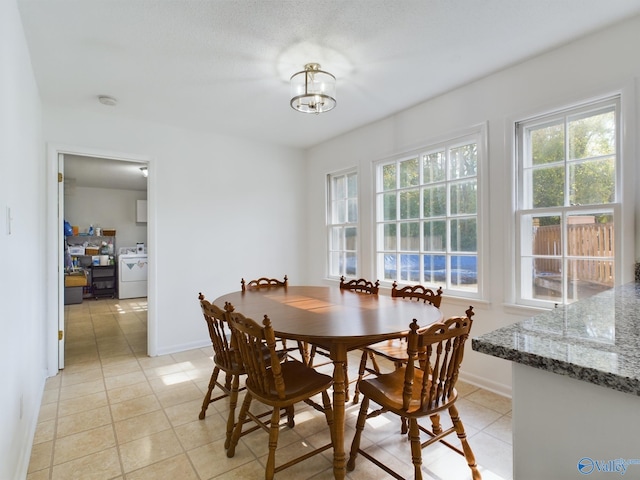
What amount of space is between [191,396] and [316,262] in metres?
2.48

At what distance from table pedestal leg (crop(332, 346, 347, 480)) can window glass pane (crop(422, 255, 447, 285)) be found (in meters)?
1.83

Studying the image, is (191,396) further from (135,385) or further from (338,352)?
(338,352)

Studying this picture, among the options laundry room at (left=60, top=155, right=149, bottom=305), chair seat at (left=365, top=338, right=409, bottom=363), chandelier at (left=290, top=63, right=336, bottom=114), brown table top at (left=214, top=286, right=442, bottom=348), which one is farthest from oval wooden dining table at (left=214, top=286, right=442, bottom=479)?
laundry room at (left=60, top=155, right=149, bottom=305)

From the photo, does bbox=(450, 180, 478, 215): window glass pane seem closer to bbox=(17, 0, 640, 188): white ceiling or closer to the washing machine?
bbox=(17, 0, 640, 188): white ceiling

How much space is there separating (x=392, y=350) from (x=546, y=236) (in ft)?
4.79

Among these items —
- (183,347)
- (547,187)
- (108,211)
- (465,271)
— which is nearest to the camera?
(547,187)

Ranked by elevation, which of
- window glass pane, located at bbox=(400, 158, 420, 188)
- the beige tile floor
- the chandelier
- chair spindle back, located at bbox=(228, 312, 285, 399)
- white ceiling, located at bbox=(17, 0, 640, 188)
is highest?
white ceiling, located at bbox=(17, 0, 640, 188)

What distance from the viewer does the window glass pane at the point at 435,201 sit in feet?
10.8

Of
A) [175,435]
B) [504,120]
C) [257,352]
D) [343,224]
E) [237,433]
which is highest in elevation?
[504,120]

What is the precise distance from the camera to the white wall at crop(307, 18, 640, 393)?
2127 millimetres

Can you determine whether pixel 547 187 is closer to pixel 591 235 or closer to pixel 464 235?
pixel 591 235

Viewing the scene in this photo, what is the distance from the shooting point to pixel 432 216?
338 centimetres

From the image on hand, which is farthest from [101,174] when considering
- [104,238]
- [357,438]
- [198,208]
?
[357,438]

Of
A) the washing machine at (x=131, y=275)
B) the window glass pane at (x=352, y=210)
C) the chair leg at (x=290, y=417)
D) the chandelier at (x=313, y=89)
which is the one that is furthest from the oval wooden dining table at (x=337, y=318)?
the washing machine at (x=131, y=275)
